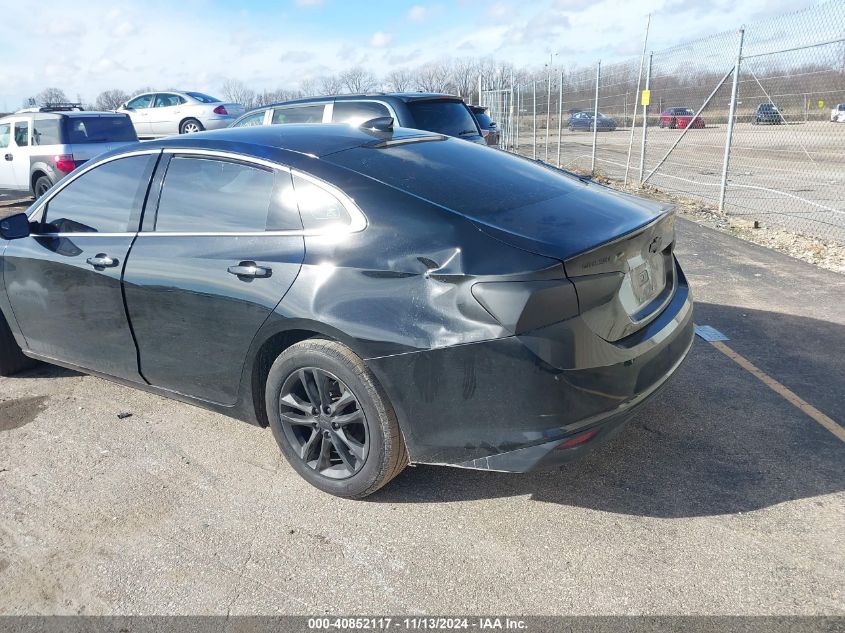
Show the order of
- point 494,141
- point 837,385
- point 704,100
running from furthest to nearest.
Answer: point 494,141 < point 704,100 < point 837,385

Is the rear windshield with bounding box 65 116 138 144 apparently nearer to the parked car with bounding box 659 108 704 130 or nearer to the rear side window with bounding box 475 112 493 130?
the rear side window with bounding box 475 112 493 130

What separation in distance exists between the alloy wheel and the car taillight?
1062 centimetres

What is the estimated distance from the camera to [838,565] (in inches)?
100

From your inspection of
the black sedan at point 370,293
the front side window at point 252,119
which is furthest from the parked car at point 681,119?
the black sedan at point 370,293

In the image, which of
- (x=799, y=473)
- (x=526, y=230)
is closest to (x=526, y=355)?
(x=526, y=230)

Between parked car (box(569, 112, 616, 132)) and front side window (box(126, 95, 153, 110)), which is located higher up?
front side window (box(126, 95, 153, 110))

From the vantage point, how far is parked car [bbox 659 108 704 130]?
38.2 ft

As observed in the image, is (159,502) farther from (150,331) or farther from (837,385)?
(837,385)

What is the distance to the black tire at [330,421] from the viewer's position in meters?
2.87

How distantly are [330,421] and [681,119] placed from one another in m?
11.5

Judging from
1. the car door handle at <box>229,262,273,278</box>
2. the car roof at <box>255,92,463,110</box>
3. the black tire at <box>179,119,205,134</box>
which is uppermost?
the car roof at <box>255,92,463,110</box>

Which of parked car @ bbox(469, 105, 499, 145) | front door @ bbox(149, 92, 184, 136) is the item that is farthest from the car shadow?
front door @ bbox(149, 92, 184, 136)

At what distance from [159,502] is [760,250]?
7.05 meters

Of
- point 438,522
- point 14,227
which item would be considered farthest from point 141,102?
point 438,522
